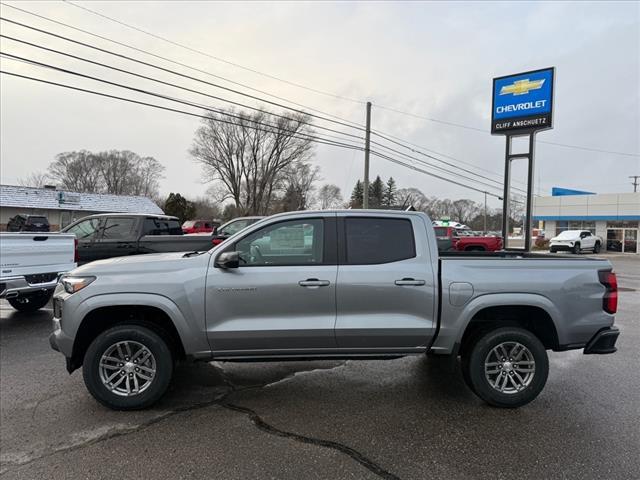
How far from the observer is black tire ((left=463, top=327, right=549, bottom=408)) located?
4066mm

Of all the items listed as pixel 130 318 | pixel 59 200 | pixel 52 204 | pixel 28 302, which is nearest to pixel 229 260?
pixel 130 318

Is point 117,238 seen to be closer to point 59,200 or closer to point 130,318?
point 130,318

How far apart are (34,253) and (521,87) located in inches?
802

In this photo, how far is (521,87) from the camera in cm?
2006

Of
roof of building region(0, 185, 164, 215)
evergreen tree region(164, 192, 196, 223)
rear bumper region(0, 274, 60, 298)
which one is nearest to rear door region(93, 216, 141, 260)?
rear bumper region(0, 274, 60, 298)

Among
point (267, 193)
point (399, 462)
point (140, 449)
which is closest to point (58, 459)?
point (140, 449)

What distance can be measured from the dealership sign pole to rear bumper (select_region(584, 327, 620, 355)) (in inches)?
615

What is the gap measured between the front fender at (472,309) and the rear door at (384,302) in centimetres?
12

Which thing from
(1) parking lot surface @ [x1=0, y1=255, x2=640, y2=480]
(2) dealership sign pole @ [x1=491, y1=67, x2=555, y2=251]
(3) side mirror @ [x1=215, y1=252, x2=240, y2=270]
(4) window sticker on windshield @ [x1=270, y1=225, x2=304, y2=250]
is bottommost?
(1) parking lot surface @ [x1=0, y1=255, x2=640, y2=480]

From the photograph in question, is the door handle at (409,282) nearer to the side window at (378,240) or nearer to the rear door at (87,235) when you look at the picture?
the side window at (378,240)

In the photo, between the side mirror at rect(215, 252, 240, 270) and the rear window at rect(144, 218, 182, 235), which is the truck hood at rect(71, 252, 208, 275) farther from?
the rear window at rect(144, 218, 182, 235)

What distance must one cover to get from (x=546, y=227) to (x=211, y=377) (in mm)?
42772

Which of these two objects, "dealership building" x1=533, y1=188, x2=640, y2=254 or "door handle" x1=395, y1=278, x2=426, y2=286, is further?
"dealership building" x1=533, y1=188, x2=640, y2=254

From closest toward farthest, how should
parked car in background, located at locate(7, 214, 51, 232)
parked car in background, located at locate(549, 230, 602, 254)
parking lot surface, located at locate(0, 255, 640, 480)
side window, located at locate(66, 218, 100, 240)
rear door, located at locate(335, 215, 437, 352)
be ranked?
parking lot surface, located at locate(0, 255, 640, 480) < rear door, located at locate(335, 215, 437, 352) < side window, located at locate(66, 218, 100, 240) < parked car in background, located at locate(7, 214, 51, 232) < parked car in background, located at locate(549, 230, 602, 254)
